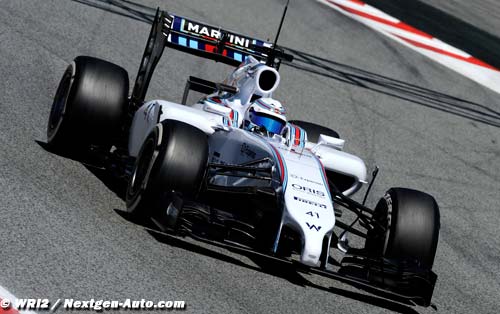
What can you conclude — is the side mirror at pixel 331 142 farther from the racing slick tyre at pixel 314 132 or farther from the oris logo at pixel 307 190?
the oris logo at pixel 307 190

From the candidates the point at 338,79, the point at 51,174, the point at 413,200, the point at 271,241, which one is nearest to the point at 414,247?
the point at 413,200

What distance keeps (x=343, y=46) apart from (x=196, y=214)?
31.9ft

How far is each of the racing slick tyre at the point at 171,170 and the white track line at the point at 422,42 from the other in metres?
10.3

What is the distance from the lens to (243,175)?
25.7ft

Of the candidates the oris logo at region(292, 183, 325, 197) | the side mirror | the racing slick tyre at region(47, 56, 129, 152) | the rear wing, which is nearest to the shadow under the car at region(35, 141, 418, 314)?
the oris logo at region(292, 183, 325, 197)

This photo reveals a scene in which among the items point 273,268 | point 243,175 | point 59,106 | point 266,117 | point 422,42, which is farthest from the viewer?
point 422,42

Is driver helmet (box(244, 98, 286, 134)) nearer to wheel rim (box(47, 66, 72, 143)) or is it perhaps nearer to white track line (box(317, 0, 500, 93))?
wheel rim (box(47, 66, 72, 143))

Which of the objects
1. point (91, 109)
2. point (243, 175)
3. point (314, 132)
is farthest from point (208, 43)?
point (243, 175)

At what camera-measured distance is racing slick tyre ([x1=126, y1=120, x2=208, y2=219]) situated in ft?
Answer: 23.6

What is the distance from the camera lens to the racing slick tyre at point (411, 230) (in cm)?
757

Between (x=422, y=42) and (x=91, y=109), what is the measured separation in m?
10.6

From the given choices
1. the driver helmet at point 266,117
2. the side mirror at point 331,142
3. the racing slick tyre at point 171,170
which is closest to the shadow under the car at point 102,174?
the racing slick tyre at point 171,170

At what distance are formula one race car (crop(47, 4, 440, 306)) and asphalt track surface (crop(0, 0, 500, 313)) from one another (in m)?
0.28

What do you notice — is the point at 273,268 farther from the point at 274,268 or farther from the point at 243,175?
the point at 243,175
